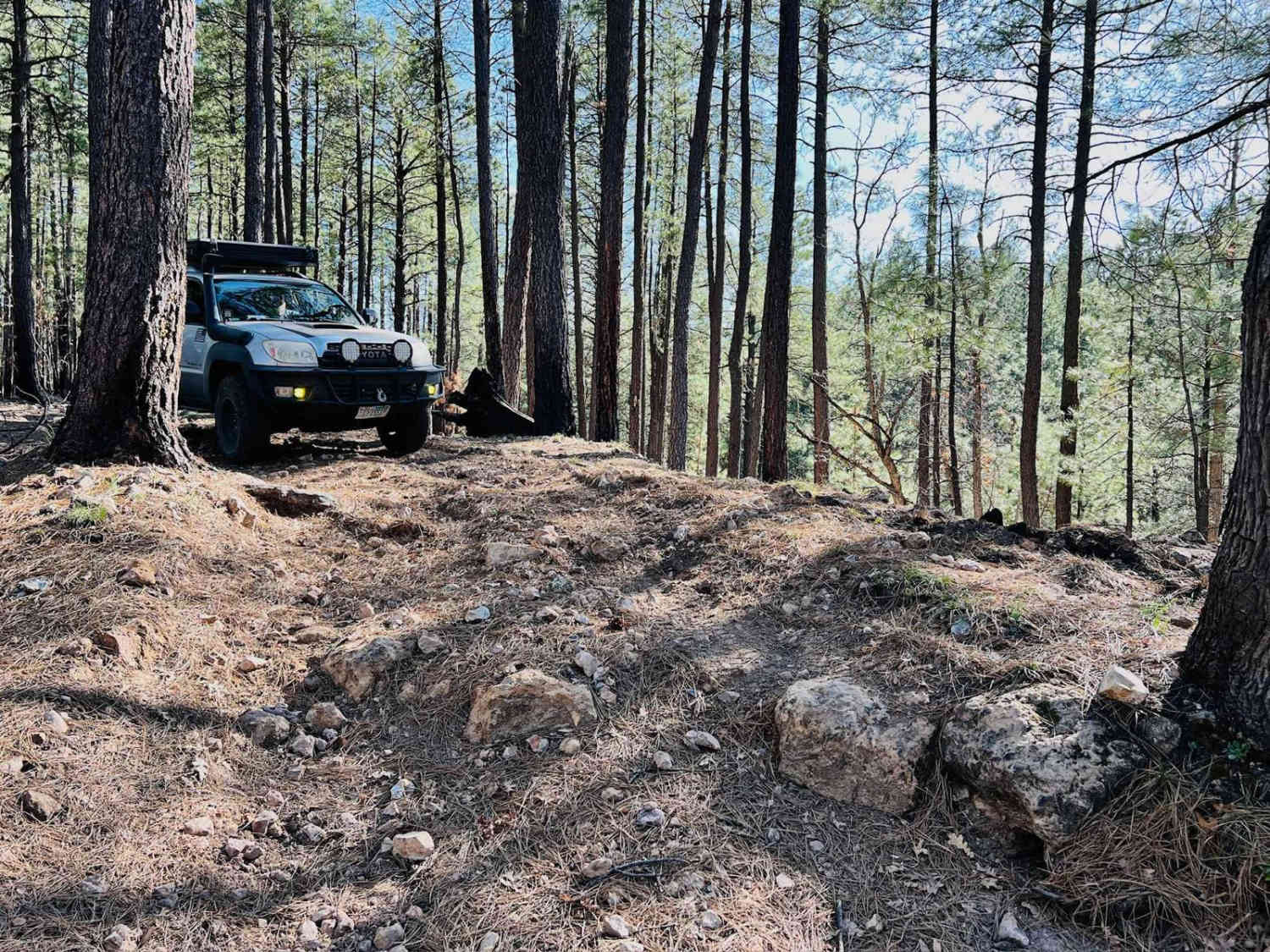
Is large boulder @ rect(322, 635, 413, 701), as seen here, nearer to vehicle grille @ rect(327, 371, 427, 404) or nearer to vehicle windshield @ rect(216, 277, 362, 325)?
vehicle grille @ rect(327, 371, 427, 404)

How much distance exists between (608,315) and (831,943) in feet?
30.1

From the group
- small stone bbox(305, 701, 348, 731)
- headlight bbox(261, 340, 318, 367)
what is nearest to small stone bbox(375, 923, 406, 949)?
small stone bbox(305, 701, 348, 731)

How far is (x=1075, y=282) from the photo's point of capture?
12977mm

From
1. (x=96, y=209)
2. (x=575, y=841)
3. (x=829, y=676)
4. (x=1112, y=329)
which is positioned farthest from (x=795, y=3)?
(x=1112, y=329)

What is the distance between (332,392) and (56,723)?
4.42 metres

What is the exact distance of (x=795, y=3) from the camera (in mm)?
8766

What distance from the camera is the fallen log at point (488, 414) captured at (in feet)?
32.3

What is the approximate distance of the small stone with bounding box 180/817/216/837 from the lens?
253cm

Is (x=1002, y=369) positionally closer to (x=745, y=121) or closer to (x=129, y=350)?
(x=745, y=121)

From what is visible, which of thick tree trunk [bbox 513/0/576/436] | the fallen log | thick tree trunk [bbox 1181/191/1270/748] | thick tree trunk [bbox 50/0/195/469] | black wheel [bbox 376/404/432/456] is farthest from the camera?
the fallen log

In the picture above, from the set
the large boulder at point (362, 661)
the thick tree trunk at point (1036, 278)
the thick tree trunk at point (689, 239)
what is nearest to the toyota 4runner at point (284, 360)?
the large boulder at point (362, 661)

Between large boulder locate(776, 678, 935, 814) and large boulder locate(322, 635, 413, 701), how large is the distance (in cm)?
185

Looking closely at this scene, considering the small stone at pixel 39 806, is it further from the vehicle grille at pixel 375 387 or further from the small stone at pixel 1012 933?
the vehicle grille at pixel 375 387

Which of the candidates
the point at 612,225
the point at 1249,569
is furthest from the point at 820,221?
the point at 1249,569
